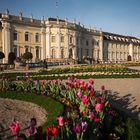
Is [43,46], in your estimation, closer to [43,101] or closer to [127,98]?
[127,98]

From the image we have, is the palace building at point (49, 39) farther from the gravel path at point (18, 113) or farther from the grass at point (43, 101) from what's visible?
the gravel path at point (18, 113)

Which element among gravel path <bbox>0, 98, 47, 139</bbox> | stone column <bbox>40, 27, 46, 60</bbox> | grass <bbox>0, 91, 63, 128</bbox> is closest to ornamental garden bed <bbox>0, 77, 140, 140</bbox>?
grass <bbox>0, 91, 63, 128</bbox>

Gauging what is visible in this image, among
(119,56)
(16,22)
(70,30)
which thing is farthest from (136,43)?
(16,22)

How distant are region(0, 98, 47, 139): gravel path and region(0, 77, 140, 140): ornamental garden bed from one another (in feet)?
0.91

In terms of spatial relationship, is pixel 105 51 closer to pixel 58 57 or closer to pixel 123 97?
pixel 58 57

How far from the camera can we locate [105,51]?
8725 cm

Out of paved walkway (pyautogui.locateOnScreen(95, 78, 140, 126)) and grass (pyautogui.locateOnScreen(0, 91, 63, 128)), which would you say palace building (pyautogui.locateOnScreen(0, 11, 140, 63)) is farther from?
grass (pyautogui.locateOnScreen(0, 91, 63, 128))

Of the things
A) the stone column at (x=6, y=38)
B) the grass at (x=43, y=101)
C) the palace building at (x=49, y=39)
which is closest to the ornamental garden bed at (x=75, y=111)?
the grass at (x=43, y=101)

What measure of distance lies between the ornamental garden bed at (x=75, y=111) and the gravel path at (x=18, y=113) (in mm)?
279

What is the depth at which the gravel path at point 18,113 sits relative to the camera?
821cm

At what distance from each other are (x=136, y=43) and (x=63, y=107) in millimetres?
98662

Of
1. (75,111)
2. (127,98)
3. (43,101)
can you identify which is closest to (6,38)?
(127,98)

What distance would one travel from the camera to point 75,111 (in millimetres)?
6348

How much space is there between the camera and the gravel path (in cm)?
821
